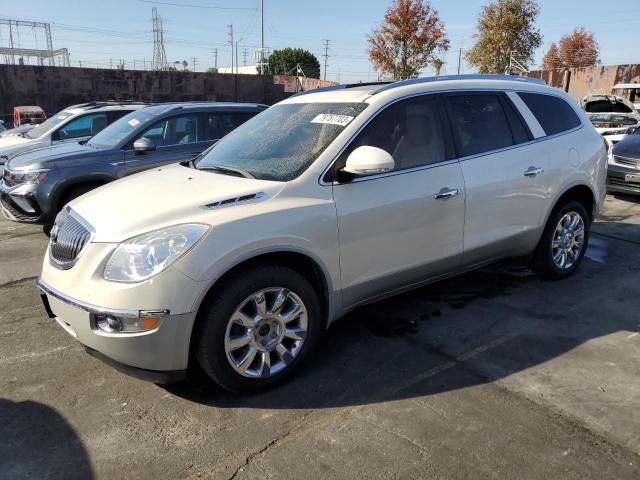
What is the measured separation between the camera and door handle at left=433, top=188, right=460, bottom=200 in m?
3.79

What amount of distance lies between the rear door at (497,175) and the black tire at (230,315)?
1.52 metres

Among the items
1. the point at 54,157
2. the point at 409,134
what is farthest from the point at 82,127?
the point at 409,134

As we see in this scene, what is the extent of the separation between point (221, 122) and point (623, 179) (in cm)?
649

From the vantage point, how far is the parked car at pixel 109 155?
6.34 meters

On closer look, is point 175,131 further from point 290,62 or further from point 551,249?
point 290,62

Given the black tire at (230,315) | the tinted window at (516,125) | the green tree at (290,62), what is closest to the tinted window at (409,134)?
the tinted window at (516,125)

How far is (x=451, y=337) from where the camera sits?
3.96 meters

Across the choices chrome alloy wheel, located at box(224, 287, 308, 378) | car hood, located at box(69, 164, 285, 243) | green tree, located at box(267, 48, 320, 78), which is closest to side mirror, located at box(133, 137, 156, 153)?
car hood, located at box(69, 164, 285, 243)

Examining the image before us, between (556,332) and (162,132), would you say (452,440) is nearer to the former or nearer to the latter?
(556,332)

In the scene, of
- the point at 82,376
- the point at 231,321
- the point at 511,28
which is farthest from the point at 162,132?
the point at 511,28

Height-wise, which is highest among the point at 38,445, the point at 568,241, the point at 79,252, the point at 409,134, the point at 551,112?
the point at 551,112

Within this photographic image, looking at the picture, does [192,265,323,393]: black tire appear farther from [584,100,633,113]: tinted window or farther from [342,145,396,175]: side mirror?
[584,100,633,113]: tinted window

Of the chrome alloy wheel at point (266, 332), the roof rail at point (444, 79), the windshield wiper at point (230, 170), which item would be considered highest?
the roof rail at point (444, 79)

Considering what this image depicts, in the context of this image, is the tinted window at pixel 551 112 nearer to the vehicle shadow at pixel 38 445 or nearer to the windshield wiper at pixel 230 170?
the windshield wiper at pixel 230 170
